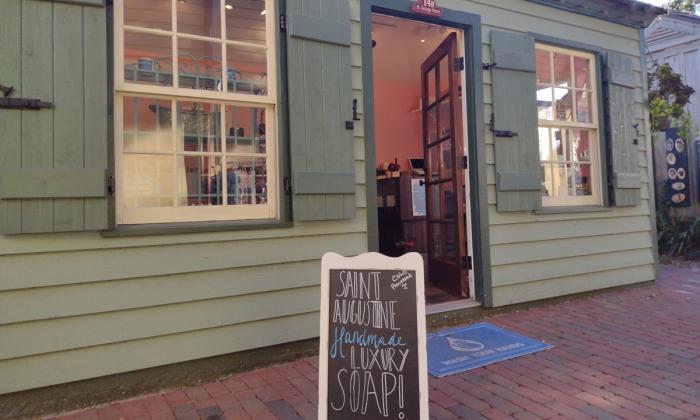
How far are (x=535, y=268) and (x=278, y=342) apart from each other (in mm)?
2432

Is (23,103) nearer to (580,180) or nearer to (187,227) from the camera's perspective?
(187,227)

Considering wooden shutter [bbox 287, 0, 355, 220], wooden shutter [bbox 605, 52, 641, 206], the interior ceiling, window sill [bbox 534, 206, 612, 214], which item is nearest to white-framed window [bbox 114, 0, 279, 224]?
wooden shutter [bbox 287, 0, 355, 220]

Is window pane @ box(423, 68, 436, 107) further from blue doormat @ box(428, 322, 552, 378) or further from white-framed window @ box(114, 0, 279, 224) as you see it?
blue doormat @ box(428, 322, 552, 378)

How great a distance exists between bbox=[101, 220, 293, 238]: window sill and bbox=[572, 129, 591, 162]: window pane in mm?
3190

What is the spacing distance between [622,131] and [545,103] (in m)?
0.97

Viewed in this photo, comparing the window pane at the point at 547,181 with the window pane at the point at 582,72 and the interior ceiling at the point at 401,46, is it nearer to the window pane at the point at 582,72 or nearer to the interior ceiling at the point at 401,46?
the window pane at the point at 582,72

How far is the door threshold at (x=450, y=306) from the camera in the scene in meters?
3.65

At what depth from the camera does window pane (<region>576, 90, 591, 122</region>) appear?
4.62 metres

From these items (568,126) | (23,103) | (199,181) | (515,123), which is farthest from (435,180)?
(23,103)

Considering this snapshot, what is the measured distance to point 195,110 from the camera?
2865 millimetres

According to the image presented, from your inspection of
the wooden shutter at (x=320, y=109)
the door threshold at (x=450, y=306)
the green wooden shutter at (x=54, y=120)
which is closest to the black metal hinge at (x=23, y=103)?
the green wooden shutter at (x=54, y=120)

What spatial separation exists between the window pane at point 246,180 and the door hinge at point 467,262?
6.07ft

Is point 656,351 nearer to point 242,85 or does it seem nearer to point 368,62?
point 368,62

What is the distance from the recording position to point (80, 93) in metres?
2.41
